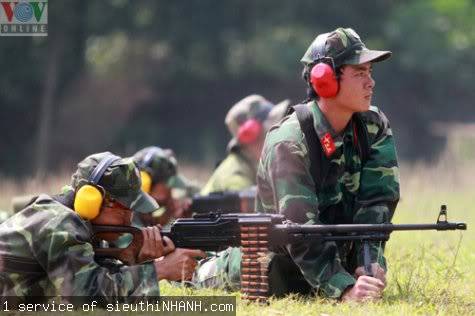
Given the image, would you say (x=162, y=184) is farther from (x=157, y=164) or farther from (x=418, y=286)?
(x=418, y=286)

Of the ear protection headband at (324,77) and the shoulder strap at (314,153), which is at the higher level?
the ear protection headband at (324,77)

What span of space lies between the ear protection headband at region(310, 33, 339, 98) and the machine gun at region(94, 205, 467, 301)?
39.6 inches

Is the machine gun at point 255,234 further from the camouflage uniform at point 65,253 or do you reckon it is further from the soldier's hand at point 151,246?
the camouflage uniform at point 65,253

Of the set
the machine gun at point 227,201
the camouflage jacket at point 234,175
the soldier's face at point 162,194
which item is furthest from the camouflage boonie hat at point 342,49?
the camouflage jacket at point 234,175

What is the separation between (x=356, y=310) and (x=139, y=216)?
4.30 metres

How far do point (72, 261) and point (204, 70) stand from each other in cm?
3823

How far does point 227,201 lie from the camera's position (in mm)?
13078

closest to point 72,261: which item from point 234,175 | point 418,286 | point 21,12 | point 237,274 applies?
point 237,274

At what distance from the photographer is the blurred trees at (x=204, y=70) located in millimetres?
43281

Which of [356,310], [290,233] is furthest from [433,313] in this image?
[290,233]

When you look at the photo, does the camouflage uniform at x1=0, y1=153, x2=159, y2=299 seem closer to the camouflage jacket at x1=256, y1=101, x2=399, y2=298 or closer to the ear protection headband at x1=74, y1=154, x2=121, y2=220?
the ear protection headband at x1=74, y1=154, x2=121, y2=220

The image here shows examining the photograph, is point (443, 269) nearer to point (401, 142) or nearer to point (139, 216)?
point (139, 216)

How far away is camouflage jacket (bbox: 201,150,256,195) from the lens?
13875 millimetres

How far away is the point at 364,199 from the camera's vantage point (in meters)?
9.37
